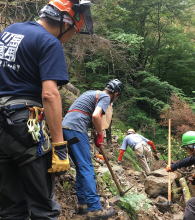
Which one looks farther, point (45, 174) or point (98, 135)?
point (98, 135)

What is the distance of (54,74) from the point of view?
2480 mm

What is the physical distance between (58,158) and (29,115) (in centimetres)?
42

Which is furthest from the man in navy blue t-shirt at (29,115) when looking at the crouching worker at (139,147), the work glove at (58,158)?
the crouching worker at (139,147)

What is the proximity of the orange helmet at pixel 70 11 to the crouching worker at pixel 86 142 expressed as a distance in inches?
69.1

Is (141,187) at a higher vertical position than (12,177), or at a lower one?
lower

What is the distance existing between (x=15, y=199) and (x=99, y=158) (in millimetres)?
4625

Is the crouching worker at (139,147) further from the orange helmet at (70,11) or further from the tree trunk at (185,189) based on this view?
the orange helmet at (70,11)

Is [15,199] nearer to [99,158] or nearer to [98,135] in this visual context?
[98,135]

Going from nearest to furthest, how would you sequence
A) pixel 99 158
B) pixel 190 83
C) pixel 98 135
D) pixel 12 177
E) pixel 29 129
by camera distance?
1. pixel 29 129
2. pixel 12 177
3. pixel 98 135
4. pixel 99 158
5. pixel 190 83

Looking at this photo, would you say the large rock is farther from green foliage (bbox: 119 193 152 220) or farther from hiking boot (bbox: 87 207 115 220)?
hiking boot (bbox: 87 207 115 220)

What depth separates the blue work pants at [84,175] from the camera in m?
4.16

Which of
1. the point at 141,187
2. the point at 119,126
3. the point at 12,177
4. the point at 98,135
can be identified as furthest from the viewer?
the point at 119,126

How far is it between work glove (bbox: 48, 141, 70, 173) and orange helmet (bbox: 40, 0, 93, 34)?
1122mm

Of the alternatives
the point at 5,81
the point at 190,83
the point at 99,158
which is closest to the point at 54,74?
the point at 5,81
